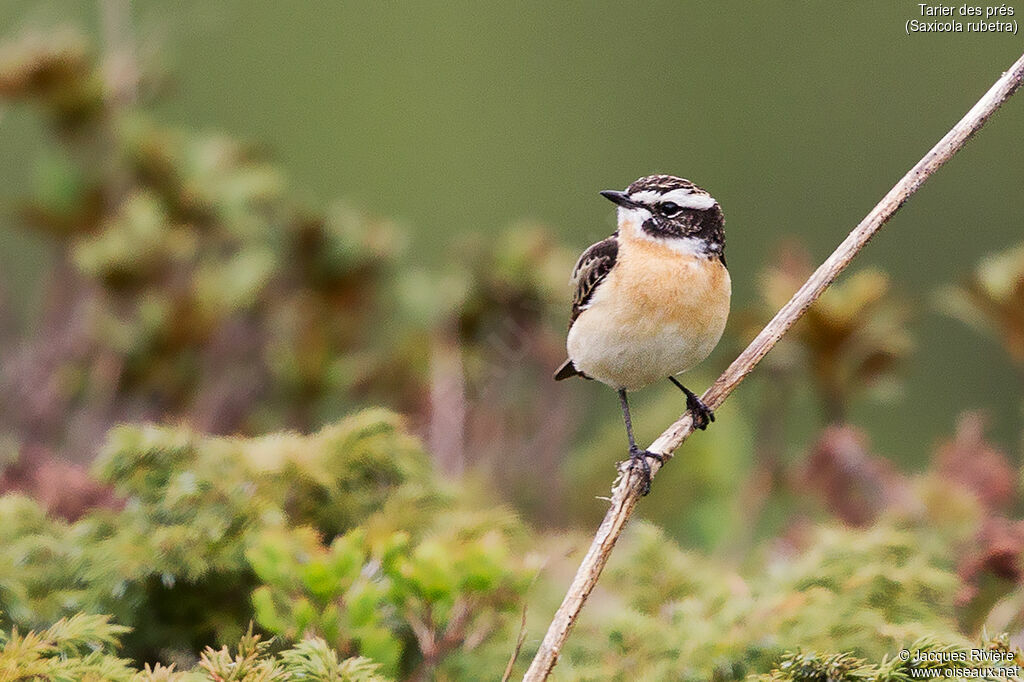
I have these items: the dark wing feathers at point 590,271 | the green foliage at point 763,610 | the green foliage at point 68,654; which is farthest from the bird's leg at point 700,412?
the green foliage at point 68,654

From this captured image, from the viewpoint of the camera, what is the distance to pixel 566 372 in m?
3.21

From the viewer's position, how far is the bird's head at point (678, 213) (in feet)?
8.90

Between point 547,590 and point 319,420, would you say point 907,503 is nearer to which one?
point 547,590

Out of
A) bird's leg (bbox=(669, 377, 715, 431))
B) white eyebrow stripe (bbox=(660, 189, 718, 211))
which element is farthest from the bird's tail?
white eyebrow stripe (bbox=(660, 189, 718, 211))

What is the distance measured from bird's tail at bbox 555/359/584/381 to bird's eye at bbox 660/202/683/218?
0.55 metres

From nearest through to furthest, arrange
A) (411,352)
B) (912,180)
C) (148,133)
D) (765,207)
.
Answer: (912,180), (148,133), (411,352), (765,207)

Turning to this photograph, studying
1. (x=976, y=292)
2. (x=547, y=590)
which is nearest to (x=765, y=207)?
(x=976, y=292)

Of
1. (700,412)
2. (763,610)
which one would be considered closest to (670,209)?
(700,412)

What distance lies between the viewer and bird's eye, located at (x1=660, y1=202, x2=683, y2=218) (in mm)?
2727

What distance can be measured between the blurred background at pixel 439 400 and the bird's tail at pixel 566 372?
0.26 meters

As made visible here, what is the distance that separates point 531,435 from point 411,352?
0.61m

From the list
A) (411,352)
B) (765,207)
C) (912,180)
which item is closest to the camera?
(912,180)

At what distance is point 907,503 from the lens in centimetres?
279

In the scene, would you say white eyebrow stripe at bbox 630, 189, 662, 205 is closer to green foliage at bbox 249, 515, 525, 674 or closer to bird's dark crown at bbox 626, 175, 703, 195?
bird's dark crown at bbox 626, 175, 703, 195
